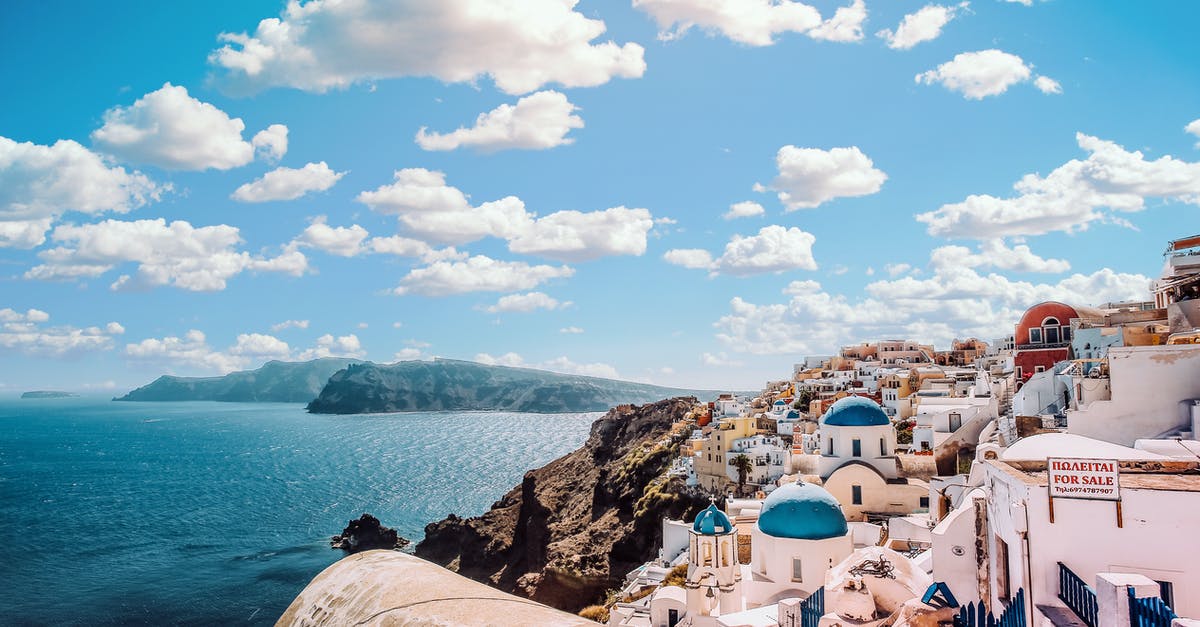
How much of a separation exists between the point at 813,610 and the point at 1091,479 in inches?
280

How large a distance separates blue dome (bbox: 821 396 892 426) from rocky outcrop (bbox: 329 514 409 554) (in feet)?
137

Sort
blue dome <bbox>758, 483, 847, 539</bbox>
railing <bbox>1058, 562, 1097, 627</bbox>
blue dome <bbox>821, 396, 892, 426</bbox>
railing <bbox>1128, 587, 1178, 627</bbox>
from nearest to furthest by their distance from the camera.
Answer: railing <bbox>1128, 587, 1178, 627</bbox>
railing <bbox>1058, 562, 1097, 627</bbox>
blue dome <bbox>758, 483, 847, 539</bbox>
blue dome <bbox>821, 396, 892, 426</bbox>

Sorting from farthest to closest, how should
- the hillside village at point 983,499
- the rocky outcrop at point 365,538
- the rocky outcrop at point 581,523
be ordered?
1. the rocky outcrop at point 365,538
2. the rocky outcrop at point 581,523
3. the hillside village at point 983,499

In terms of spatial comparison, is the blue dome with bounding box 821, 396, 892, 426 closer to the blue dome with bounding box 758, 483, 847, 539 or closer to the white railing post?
the blue dome with bounding box 758, 483, 847, 539

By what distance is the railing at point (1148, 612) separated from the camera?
19.0ft

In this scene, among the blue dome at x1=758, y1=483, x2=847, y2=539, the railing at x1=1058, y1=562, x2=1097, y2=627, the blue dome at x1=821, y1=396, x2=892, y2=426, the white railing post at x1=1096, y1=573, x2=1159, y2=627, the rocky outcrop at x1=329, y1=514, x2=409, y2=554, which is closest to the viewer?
the white railing post at x1=1096, y1=573, x2=1159, y2=627

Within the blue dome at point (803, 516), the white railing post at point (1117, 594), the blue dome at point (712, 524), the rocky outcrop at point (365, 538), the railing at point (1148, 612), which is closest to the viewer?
the railing at point (1148, 612)

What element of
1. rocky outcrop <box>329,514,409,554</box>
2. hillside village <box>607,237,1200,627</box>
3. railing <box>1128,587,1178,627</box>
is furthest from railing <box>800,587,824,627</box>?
rocky outcrop <box>329,514,409,554</box>

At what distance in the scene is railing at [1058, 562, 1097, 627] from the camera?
6.95 metres

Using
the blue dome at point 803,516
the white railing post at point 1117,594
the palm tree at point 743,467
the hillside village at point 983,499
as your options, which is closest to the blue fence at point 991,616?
the hillside village at point 983,499

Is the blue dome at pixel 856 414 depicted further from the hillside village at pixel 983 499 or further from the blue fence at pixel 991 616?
the blue fence at pixel 991 616

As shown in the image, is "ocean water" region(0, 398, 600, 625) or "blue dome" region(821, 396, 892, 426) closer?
"blue dome" region(821, 396, 892, 426)

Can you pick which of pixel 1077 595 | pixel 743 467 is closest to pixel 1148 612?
pixel 1077 595

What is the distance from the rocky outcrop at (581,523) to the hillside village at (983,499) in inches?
180
